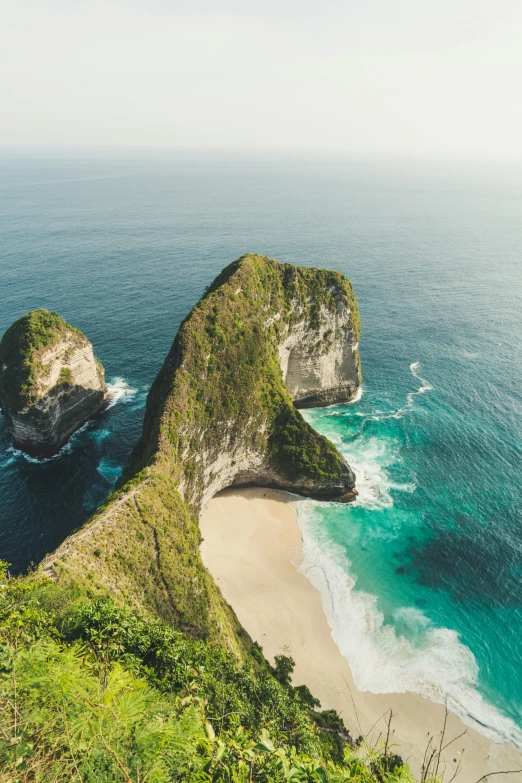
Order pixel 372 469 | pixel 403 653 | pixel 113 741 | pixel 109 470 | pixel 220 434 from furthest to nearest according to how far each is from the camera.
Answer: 1. pixel 372 469
2. pixel 109 470
3. pixel 220 434
4. pixel 403 653
5. pixel 113 741

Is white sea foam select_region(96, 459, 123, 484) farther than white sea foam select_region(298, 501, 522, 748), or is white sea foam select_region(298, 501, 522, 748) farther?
white sea foam select_region(96, 459, 123, 484)

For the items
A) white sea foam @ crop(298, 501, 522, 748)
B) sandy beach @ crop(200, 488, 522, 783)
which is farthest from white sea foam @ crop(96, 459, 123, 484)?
white sea foam @ crop(298, 501, 522, 748)

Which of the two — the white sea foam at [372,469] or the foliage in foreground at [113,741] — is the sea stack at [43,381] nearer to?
the white sea foam at [372,469]

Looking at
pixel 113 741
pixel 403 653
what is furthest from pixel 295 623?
pixel 113 741

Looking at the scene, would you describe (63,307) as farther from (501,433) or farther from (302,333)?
(501,433)

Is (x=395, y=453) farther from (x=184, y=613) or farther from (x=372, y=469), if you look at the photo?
(x=184, y=613)

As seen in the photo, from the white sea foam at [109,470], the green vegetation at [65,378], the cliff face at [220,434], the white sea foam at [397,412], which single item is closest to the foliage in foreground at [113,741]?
the cliff face at [220,434]

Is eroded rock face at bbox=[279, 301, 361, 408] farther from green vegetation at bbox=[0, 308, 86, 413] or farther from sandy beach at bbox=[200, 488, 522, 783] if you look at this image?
green vegetation at bbox=[0, 308, 86, 413]
